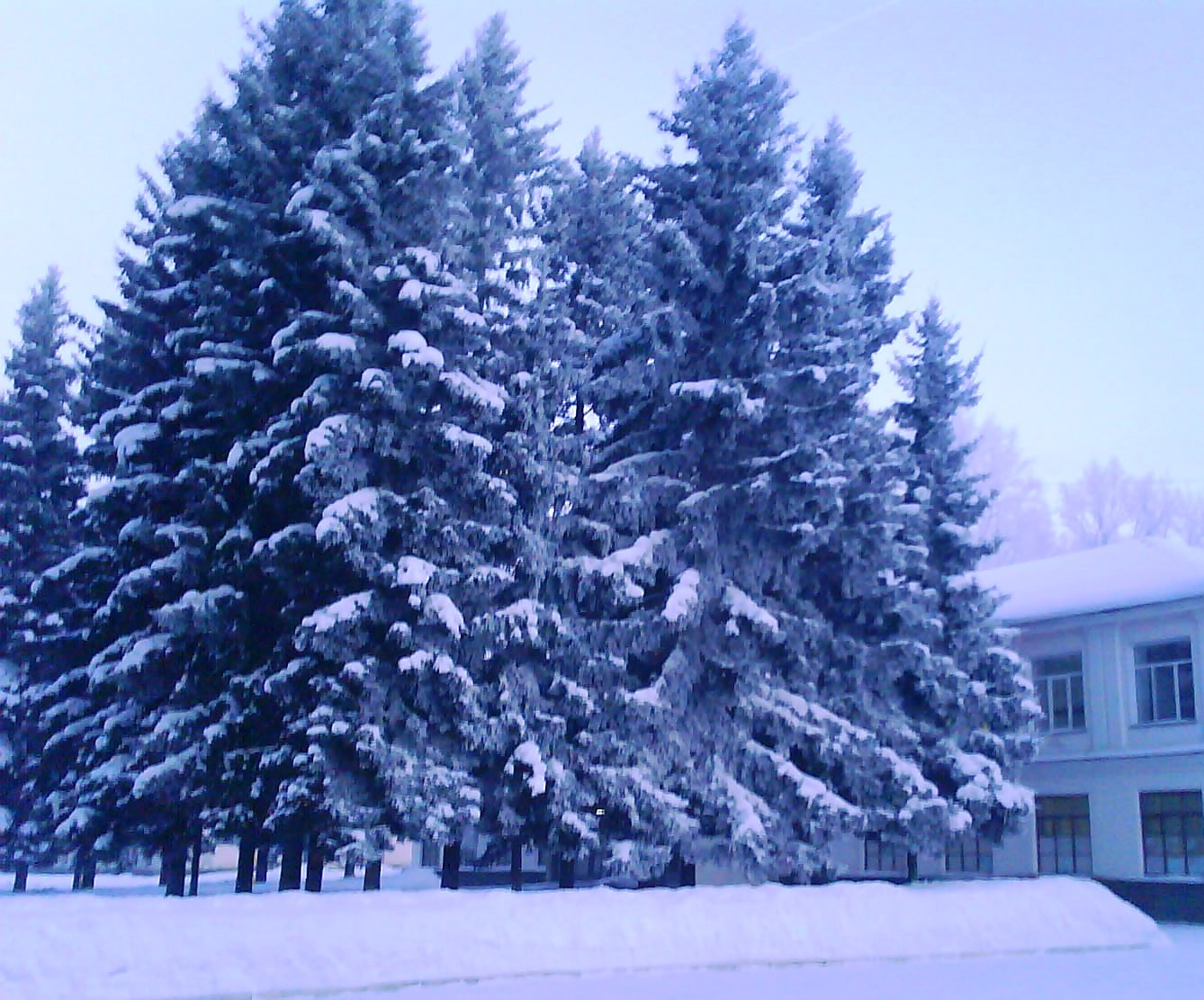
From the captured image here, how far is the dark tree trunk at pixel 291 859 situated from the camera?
1850 cm

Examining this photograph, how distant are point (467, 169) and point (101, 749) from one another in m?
11.6

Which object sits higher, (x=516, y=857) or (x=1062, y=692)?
(x=1062, y=692)

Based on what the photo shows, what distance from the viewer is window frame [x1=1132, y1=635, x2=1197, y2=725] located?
1205 inches

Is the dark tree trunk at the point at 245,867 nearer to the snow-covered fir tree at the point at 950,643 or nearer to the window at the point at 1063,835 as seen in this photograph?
the snow-covered fir tree at the point at 950,643

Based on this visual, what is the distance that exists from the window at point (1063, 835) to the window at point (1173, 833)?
168cm

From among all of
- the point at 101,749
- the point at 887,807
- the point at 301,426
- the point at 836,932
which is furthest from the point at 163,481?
the point at 887,807

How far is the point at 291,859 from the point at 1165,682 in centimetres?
2099

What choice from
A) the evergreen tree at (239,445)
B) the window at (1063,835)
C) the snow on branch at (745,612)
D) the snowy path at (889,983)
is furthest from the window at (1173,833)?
the evergreen tree at (239,445)

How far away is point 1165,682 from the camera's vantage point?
31.2 meters

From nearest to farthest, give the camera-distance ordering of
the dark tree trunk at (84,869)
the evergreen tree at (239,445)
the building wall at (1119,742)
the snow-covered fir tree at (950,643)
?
the evergreen tree at (239,445) < the dark tree trunk at (84,869) < the snow-covered fir tree at (950,643) < the building wall at (1119,742)

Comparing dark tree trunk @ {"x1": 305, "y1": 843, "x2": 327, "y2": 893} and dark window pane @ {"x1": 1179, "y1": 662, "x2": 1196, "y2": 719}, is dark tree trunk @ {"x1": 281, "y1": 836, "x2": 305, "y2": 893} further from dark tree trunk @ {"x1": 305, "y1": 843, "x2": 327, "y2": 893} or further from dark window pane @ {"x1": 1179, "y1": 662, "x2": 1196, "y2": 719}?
dark window pane @ {"x1": 1179, "y1": 662, "x2": 1196, "y2": 719}

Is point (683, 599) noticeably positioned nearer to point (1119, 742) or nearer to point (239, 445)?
point (239, 445)

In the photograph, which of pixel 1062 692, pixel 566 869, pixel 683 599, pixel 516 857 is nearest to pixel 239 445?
pixel 683 599

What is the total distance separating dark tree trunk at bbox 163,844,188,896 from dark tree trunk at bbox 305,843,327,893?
8.89ft
